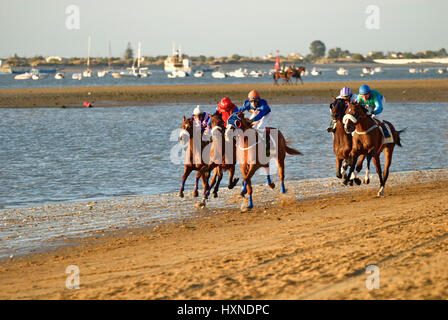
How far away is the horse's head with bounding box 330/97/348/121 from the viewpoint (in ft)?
50.5

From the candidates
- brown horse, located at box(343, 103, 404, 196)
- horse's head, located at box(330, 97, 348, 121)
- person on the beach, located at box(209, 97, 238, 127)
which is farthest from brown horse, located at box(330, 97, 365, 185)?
person on the beach, located at box(209, 97, 238, 127)

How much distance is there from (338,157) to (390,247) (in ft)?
22.5

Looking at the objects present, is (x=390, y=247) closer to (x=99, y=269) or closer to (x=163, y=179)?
(x=99, y=269)

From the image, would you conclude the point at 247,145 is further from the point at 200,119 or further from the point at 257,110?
the point at 200,119

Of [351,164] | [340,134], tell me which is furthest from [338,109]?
[351,164]

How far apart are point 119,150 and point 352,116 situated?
12469 mm

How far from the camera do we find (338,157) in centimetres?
1611

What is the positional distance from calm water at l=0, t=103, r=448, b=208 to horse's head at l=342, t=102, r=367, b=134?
3667 millimetres

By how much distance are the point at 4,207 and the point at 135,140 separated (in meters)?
14.5

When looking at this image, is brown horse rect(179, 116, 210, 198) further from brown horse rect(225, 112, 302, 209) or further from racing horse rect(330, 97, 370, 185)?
racing horse rect(330, 97, 370, 185)

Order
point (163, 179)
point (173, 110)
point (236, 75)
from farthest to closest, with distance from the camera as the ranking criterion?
point (236, 75) → point (173, 110) → point (163, 179)

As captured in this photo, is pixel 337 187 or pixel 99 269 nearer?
pixel 99 269

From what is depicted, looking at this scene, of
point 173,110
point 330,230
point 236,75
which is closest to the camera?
point 330,230
